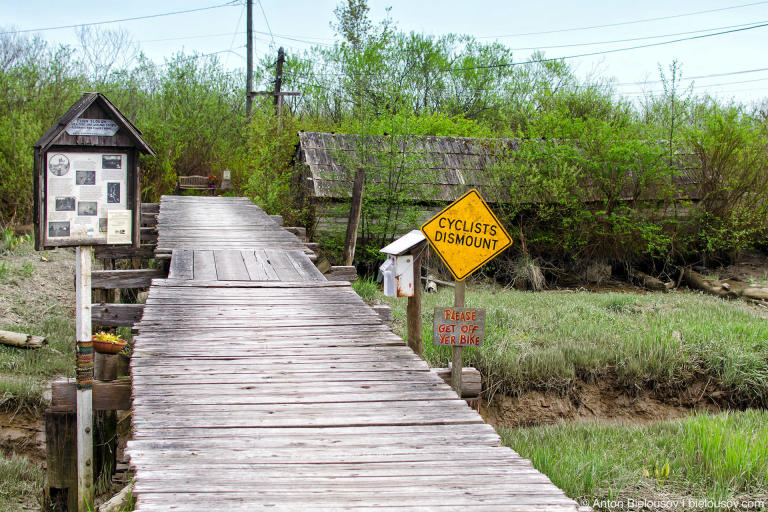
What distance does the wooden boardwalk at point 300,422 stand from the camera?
3129 mm

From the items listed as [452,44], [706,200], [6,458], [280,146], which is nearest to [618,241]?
[706,200]

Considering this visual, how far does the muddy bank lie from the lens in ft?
27.6

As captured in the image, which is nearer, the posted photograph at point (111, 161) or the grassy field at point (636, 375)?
the grassy field at point (636, 375)

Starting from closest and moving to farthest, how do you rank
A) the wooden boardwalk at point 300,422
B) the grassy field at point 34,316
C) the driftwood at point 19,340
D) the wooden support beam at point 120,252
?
the wooden boardwalk at point 300,422 → the grassy field at point 34,316 → the wooden support beam at point 120,252 → the driftwood at point 19,340

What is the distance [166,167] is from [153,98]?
4.97 m

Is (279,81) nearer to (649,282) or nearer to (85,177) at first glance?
(649,282)

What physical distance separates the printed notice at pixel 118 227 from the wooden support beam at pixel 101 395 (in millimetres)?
1068

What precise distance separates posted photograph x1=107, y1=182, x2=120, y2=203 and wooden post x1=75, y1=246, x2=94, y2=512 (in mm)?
400

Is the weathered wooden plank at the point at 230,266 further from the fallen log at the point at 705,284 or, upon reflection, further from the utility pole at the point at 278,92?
the utility pole at the point at 278,92

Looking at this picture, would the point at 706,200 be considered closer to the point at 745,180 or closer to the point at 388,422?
the point at 745,180

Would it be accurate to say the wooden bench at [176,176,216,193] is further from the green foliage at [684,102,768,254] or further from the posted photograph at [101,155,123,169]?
the posted photograph at [101,155,123,169]

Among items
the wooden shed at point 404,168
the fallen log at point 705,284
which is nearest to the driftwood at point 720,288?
the fallen log at point 705,284

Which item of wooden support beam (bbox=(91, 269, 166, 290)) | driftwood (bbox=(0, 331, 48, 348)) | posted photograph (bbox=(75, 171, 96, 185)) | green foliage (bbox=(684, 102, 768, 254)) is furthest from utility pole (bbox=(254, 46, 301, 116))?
posted photograph (bbox=(75, 171, 96, 185))

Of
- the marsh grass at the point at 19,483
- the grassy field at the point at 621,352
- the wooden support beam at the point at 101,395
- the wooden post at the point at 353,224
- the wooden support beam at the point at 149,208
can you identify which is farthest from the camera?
the wooden support beam at the point at 149,208
